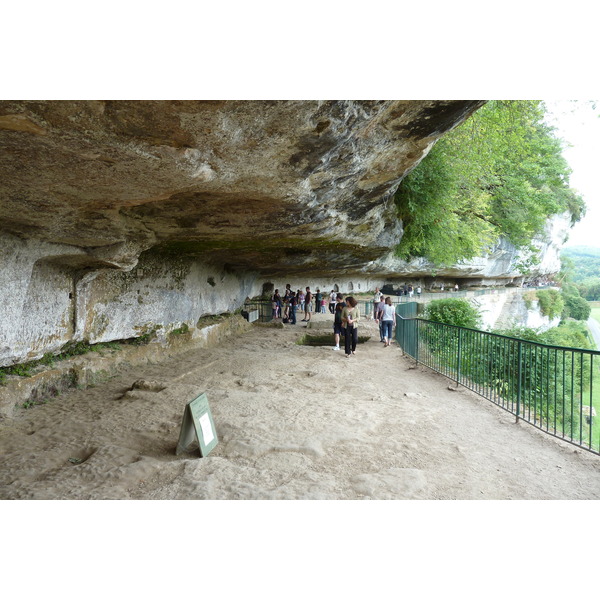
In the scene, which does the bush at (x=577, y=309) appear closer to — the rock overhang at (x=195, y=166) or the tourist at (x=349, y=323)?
the tourist at (x=349, y=323)

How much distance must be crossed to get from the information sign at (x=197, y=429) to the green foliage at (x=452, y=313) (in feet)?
36.1

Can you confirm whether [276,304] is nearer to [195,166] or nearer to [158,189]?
[158,189]

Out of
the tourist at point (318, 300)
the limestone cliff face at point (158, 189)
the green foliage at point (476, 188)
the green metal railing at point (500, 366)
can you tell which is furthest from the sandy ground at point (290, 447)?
the tourist at point (318, 300)

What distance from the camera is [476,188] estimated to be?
Answer: 1051cm

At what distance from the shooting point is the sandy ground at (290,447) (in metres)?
3.06

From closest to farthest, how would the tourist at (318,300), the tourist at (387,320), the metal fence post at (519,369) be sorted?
1. the metal fence post at (519,369)
2. the tourist at (387,320)
3. the tourist at (318,300)

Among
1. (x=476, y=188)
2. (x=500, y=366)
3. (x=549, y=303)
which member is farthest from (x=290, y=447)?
(x=549, y=303)

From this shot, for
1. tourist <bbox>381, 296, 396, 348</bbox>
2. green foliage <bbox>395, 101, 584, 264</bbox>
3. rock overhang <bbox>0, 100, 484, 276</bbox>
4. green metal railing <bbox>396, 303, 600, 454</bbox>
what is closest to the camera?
rock overhang <bbox>0, 100, 484, 276</bbox>

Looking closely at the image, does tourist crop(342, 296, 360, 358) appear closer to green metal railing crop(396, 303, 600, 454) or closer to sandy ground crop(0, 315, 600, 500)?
green metal railing crop(396, 303, 600, 454)

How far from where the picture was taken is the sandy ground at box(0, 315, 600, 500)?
10.1 feet

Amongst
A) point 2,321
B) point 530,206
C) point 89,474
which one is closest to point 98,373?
point 2,321

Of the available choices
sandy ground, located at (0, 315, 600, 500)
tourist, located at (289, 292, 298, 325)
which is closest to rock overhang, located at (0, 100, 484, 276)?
Answer: sandy ground, located at (0, 315, 600, 500)

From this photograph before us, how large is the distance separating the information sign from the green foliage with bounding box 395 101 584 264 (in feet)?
22.3

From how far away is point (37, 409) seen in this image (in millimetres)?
5141
